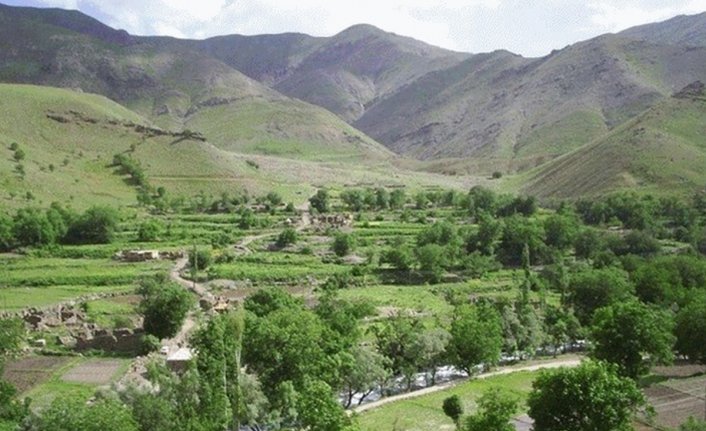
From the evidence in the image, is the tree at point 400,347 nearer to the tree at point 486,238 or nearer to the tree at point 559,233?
the tree at point 486,238

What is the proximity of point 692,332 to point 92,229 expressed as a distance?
287ft

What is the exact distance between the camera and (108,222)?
4414 inches

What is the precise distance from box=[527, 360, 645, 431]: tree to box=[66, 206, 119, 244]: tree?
293ft

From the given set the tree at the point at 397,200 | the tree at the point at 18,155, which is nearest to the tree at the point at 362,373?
the tree at the point at 18,155

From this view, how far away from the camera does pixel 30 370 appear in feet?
171

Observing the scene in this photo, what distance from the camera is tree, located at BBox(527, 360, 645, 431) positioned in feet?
111

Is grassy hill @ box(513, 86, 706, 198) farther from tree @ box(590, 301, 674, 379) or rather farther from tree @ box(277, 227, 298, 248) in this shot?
tree @ box(590, 301, 674, 379)

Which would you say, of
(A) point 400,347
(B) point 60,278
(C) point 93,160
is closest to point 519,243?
(A) point 400,347

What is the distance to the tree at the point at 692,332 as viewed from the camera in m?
54.9

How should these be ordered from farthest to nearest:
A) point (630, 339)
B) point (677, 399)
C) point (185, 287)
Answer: point (185, 287) < point (630, 339) < point (677, 399)

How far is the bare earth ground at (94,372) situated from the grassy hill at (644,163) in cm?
13263

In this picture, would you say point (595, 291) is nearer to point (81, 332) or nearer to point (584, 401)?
point (584, 401)

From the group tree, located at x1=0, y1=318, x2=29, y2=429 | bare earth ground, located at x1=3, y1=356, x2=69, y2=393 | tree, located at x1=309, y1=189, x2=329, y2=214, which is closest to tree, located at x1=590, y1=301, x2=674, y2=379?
tree, located at x1=0, y1=318, x2=29, y2=429

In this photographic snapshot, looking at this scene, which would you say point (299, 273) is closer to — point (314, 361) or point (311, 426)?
point (314, 361)
